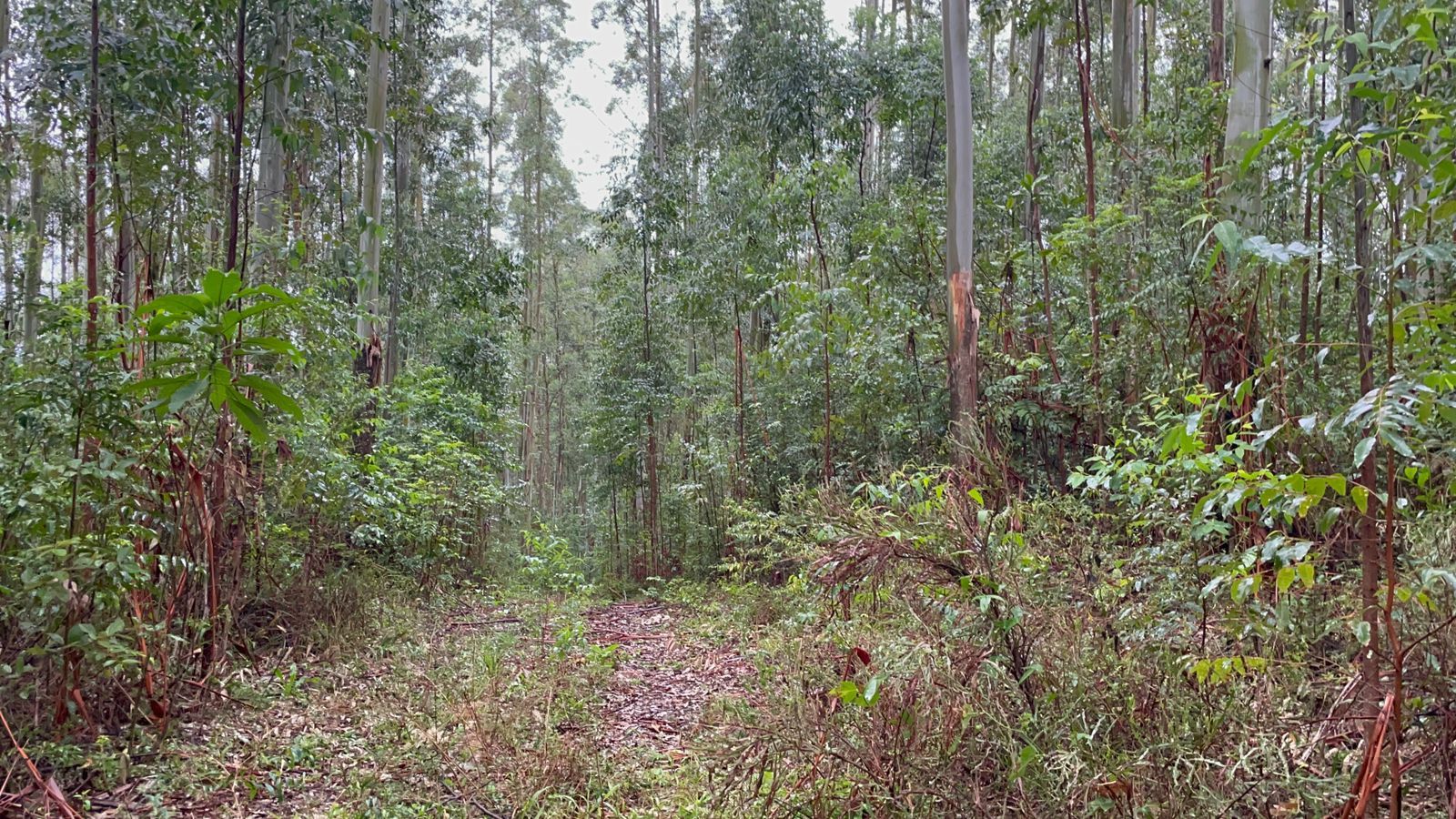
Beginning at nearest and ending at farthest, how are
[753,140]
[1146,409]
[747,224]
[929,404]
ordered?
[1146,409] → [929,404] → [747,224] → [753,140]

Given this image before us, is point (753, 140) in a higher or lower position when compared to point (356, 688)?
higher

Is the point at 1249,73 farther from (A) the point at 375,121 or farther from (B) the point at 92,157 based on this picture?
(A) the point at 375,121

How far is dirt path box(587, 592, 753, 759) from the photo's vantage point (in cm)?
396

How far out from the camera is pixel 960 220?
6449 millimetres

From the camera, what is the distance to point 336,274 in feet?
21.1

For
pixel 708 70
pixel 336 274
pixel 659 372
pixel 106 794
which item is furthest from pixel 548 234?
pixel 106 794

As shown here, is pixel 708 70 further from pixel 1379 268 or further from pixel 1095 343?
pixel 1379 268

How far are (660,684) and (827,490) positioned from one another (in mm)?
2230

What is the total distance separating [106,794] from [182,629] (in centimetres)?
83

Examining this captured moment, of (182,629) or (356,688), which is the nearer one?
(182,629)

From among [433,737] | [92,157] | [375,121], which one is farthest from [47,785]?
[375,121]

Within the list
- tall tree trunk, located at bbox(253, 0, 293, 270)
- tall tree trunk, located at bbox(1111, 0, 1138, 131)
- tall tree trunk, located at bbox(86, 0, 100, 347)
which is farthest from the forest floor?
tall tree trunk, located at bbox(1111, 0, 1138, 131)

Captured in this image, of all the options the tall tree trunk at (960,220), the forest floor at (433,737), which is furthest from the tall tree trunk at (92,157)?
the tall tree trunk at (960,220)

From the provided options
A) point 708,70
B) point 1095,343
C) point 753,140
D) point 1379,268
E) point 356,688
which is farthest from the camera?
point 708,70
